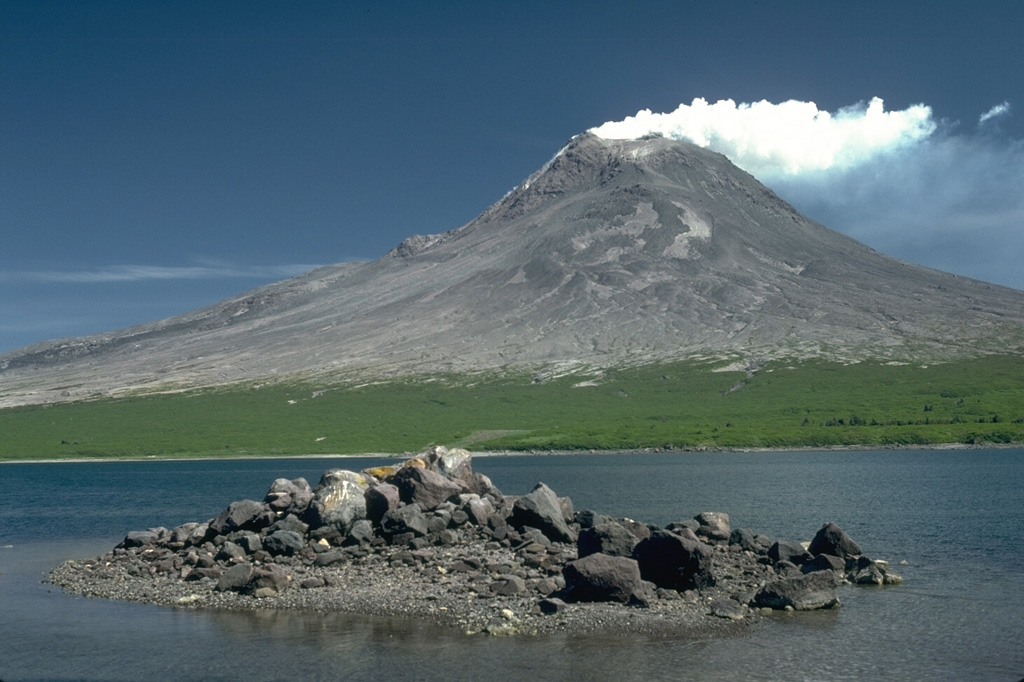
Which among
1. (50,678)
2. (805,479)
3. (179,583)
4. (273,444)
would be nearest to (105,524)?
(179,583)

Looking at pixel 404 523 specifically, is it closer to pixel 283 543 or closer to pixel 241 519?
pixel 283 543

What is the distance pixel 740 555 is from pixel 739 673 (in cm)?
1547

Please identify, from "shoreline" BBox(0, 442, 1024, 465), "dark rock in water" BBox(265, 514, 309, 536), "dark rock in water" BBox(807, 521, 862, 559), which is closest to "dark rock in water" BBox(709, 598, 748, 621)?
"dark rock in water" BBox(807, 521, 862, 559)

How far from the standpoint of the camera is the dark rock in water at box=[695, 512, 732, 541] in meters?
42.1

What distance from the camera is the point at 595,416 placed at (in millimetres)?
161750

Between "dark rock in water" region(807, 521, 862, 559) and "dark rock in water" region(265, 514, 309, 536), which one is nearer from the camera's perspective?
"dark rock in water" region(807, 521, 862, 559)

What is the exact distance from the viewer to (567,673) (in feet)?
81.6

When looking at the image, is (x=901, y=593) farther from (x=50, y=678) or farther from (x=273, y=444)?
(x=273, y=444)

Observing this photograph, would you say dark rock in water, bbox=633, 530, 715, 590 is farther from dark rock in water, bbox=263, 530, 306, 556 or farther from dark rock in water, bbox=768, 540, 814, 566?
dark rock in water, bbox=263, 530, 306, 556

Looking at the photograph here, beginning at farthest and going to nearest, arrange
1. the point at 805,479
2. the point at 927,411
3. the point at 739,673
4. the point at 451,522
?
the point at 927,411
the point at 805,479
the point at 451,522
the point at 739,673

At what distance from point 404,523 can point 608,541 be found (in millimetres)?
10601

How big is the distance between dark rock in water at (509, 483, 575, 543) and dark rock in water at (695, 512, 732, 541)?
6056mm

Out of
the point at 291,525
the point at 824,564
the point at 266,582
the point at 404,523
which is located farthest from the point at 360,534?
the point at 824,564

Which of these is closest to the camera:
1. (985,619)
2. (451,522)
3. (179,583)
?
(985,619)
